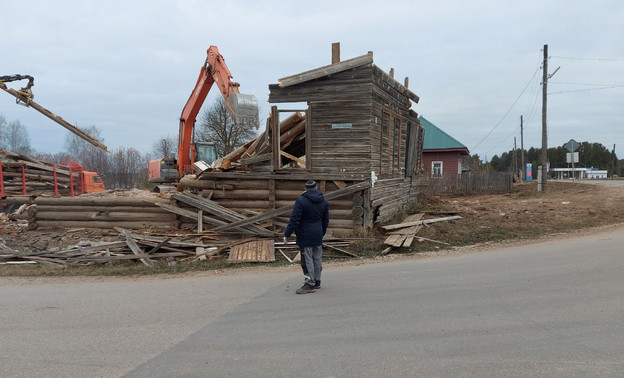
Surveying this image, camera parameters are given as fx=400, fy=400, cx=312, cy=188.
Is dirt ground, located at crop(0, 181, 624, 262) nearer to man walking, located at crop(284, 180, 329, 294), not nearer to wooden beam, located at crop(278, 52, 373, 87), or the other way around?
man walking, located at crop(284, 180, 329, 294)

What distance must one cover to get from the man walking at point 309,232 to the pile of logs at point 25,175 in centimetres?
1581

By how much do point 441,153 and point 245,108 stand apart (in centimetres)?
2681

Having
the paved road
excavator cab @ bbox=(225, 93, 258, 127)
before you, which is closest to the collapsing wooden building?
excavator cab @ bbox=(225, 93, 258, 127)

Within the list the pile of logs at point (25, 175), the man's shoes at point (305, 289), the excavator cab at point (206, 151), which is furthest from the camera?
the excavator cab at point (206, 151)

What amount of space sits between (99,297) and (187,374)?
3465 mm

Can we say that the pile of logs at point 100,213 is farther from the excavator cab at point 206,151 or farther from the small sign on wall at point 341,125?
the excavator cab at point 206,151

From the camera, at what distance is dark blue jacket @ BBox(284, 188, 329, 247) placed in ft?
20.5

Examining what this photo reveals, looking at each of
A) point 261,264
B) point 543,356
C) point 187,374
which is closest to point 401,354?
point 543,356

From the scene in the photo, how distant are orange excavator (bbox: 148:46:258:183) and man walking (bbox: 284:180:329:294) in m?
5.08

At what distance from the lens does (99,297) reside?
6.25 metres

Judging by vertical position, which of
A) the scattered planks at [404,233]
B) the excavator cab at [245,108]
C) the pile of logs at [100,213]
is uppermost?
the excavator cab at [245,108]

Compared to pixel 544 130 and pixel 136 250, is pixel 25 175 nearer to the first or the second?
pixel 136 250

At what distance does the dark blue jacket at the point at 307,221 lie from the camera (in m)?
6.24

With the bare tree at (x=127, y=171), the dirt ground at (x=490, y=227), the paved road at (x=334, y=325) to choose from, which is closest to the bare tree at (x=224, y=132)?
the bare tree at (x=127, y=171)
